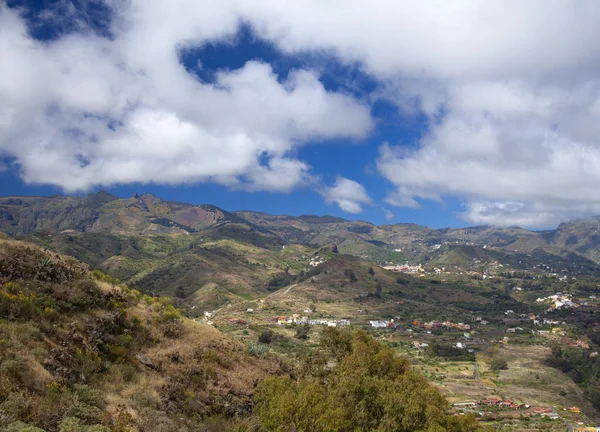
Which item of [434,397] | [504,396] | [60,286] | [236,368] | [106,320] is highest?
[60,286]

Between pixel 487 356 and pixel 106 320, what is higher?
pixel 106 320

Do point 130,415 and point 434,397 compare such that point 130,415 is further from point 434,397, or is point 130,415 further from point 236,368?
point 434,397

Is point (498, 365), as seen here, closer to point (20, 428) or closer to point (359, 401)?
point (359, 401)

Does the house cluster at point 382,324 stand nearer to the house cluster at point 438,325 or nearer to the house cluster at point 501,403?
the house cluster at point 438,325

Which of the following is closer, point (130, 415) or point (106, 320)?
point (130, 415)

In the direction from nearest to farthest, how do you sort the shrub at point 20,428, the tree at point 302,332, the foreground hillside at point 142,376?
the shrub at point 20,428 → the foreground hillside at point 142,376 → the tree at point 302,332

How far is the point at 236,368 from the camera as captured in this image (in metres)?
27.5

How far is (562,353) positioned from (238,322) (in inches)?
3942

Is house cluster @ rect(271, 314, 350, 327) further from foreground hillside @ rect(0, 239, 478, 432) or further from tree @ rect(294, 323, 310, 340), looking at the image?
foreground hillside @ rect(0, 239, 478, 432)

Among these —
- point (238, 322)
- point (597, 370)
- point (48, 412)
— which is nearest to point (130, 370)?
point (48, 412)

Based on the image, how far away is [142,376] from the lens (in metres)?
21.3

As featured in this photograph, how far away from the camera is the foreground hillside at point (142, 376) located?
1573 centimetres

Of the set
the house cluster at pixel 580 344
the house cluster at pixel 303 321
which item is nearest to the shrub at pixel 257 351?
the house cluster at pixel 303 321

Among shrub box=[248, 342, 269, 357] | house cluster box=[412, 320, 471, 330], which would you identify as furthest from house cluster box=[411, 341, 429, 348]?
shrub box=[248, 342, 269, 357]
